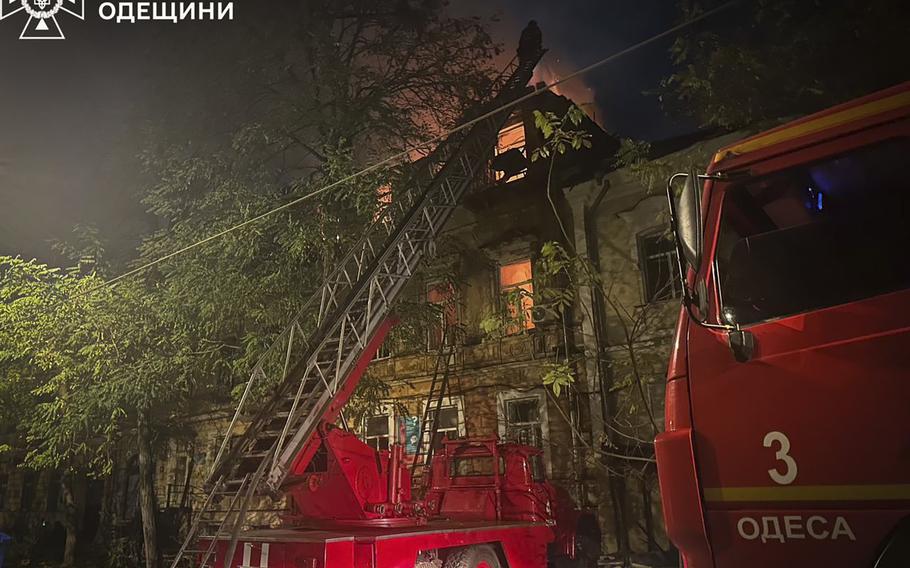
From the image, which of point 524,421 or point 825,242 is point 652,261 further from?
point 825,242

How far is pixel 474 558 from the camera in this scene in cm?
664

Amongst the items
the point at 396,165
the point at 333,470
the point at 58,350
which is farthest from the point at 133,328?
the point at 333,470

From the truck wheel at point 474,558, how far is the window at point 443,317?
5.26 metres

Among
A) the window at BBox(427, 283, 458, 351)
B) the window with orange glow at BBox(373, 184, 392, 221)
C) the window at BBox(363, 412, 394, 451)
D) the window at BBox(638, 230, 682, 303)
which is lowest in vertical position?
the window at BBox(363, 412, 394, 451)

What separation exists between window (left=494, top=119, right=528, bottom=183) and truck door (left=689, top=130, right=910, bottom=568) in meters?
12.5

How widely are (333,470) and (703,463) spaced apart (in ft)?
16.8

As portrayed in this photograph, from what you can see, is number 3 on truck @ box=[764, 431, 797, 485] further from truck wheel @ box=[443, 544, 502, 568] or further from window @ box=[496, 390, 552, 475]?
window @ box=[496, 390, 552, 475]

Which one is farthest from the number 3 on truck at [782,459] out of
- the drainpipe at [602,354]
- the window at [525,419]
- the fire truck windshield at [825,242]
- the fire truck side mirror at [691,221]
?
the window at [525,419]

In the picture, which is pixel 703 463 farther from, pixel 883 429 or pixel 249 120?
pixel 249 120

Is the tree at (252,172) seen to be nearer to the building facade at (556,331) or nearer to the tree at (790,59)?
the building facade at (556,331)

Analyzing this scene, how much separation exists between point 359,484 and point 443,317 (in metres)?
5.61

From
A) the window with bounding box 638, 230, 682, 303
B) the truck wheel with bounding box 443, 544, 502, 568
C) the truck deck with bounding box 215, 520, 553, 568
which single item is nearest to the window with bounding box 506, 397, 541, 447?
the window with bounding box 638, 230, 682, 303

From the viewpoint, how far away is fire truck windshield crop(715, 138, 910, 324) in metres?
2.50

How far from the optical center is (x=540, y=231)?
48.7ft
